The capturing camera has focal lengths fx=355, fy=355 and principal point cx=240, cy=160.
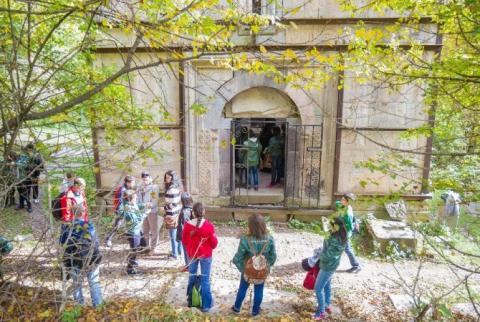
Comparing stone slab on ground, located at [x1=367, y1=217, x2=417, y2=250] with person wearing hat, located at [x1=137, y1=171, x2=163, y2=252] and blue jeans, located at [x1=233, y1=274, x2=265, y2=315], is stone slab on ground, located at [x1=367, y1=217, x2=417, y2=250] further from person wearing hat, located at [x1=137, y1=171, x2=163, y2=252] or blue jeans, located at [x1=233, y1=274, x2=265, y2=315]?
person wearing hat, located at [x1=137, y1=171, x2=163, y2=252]

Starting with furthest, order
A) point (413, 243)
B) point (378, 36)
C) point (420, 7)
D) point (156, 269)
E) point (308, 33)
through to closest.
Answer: point (308, 33)
point (413, 243)
point (156, 269)
point (420, 7)
point (378, 36)

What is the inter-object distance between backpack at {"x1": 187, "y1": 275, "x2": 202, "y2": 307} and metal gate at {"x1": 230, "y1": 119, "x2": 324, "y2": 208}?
136 inches

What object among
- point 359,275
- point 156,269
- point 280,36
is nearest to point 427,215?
point 359,275

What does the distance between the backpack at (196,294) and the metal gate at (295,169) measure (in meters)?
3.45

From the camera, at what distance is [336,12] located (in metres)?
7.03

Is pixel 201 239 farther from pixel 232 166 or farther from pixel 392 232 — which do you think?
pixel 392 232

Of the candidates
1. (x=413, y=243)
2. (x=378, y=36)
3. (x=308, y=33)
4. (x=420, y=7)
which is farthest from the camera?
(x=308, y=33)

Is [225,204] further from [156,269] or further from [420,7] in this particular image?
[420,7]

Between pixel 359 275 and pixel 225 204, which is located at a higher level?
pixel 225 204

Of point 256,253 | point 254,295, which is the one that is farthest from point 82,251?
point 254,295

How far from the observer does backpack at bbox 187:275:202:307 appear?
4.61m

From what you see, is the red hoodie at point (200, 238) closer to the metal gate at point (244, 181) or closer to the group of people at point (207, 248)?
the group of people at point (207, 248)

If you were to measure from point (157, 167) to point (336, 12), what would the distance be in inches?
195

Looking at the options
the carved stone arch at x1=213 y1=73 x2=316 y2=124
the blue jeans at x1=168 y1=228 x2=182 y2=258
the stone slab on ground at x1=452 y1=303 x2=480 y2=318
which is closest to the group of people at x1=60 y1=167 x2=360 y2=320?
the blue jeans at x1=168 y1=228 x2=182 y2=258
